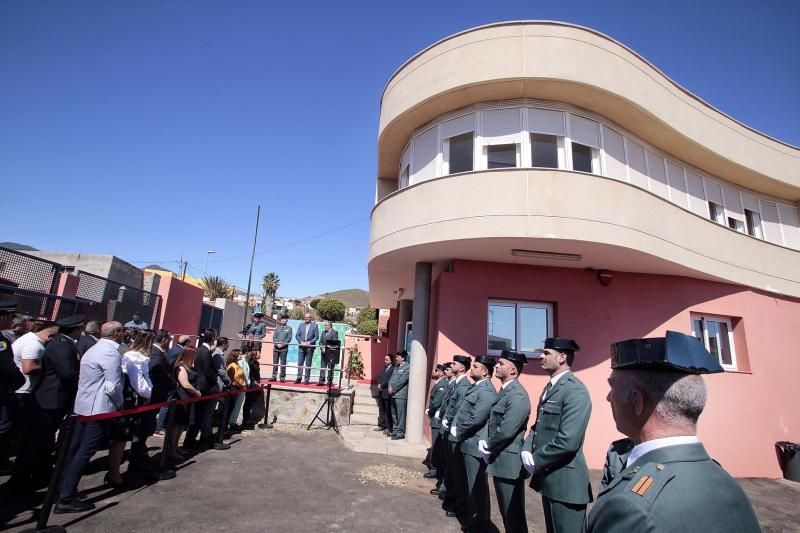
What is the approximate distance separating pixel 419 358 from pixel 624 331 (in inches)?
197

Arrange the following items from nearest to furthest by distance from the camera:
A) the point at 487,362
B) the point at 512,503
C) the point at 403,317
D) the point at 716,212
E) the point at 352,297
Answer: the point at 512,503 → the point at 487,362 → the point at 716,212 → the point at 403,317 → the point at 352,297

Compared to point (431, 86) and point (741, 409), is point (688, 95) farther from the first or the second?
point (741, 409)

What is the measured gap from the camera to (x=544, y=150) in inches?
343

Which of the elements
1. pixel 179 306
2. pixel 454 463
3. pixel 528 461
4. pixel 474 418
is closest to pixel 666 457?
pixel 528 461

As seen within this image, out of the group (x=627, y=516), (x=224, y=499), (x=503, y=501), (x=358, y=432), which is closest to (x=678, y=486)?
(x=627, y=516)

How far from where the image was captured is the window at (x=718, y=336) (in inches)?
395

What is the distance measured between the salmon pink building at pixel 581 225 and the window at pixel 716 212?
4 centimetres

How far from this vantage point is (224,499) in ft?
17.9

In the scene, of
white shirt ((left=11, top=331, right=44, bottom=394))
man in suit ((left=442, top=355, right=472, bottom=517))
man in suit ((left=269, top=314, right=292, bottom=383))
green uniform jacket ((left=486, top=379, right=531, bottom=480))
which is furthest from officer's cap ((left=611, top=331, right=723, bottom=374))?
man in suit ((left=269, top=314, right=292, bottom=383))

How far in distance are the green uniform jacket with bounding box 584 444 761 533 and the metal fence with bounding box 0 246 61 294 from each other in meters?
11.4

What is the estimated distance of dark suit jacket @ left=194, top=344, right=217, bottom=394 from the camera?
7665 mm

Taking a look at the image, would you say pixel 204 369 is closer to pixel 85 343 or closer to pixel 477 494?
pixel 85 343

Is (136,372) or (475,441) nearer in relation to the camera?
(475,441)

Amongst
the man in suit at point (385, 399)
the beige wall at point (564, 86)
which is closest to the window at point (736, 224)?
the beige wall at point (564, 86)
